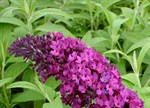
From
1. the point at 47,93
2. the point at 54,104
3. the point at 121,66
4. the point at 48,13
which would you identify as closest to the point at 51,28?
the point at 48,13

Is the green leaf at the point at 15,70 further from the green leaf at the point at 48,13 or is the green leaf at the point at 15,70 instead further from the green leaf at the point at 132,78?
the green leaf at the point at 132,78

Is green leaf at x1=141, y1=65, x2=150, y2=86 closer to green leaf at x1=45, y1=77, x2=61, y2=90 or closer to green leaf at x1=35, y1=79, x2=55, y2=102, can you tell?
green leaf at x1=45, y1=77, x2=61, y2=90

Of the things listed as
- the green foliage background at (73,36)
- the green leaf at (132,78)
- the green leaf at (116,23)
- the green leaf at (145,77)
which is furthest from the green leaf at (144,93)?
the green leaf at (116,23)

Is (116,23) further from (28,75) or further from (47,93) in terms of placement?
(47,93)

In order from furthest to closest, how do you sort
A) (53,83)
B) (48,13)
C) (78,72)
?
1. (48,13)
2. (53,83)
3. (78,72)

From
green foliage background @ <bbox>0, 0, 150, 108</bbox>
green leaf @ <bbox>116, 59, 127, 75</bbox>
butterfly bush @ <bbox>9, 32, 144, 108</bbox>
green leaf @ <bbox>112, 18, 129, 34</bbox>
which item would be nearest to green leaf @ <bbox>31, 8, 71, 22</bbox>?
green foliage background @ <bbox>0, 0, 150, 108</bbox>

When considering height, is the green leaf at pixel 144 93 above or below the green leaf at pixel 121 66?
below

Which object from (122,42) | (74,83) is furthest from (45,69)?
(122,42)
